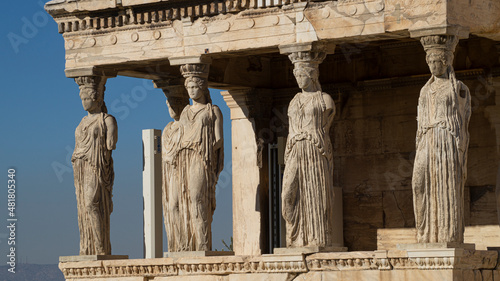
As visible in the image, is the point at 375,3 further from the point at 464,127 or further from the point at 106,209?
the point at 106,209

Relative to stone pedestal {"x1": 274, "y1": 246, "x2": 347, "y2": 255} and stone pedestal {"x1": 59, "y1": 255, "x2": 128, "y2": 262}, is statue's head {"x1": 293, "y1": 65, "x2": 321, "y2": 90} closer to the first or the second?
stone pedestal {"x1": 274, "y1": 246, "x2": 347, "y2": 255}

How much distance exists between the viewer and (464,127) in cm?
1964

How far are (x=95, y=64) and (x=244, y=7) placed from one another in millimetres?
2562

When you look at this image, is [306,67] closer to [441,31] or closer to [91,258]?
[441,31]

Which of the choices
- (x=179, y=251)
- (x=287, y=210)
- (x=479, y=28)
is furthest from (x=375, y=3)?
(x=179, y=251)

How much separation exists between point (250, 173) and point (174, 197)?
3.38m

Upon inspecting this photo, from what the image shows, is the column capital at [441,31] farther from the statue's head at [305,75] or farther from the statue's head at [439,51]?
the statue's head at [305,75]

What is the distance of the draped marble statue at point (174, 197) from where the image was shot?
21.5 m

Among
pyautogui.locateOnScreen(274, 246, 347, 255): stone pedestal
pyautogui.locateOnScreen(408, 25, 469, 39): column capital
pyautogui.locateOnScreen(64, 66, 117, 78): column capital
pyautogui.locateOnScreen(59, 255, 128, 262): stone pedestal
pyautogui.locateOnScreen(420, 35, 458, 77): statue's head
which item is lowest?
pyautogui.locateOnScreen(59, 255, 128, 262): stone pedestal

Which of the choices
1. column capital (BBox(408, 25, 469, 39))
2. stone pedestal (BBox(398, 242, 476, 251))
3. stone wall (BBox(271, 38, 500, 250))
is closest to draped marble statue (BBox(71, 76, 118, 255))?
stone wall (BBox(271, 38, 500, 250))

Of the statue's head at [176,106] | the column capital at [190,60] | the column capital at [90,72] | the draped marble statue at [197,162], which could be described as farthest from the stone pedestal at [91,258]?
the column capital at [190,60]

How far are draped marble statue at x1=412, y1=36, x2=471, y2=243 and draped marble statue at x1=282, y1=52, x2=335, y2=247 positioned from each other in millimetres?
1345

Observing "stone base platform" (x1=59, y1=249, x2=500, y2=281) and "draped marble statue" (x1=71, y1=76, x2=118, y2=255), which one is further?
"draped marble statue" (x1=71, y1=76, x2=118, y2=255)

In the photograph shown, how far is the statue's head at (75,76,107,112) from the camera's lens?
73.7 feet
